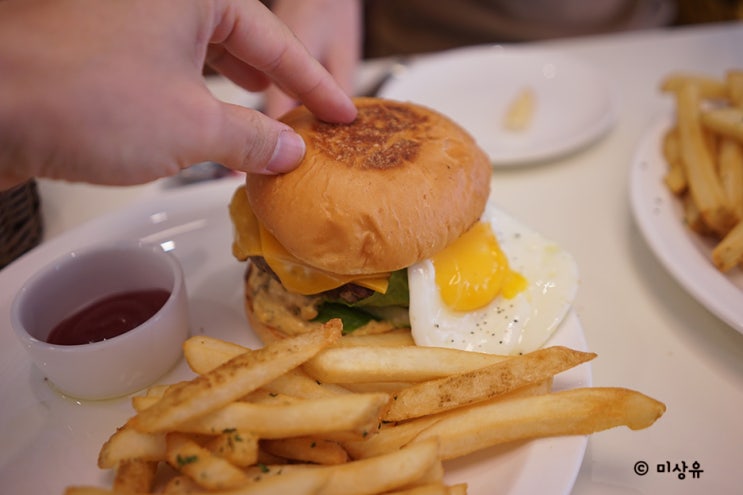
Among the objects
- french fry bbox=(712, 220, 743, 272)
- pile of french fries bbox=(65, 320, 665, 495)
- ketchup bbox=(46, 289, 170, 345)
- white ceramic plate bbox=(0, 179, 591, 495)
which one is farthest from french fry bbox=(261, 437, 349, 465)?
french fry bbox=(712, 220, 743, 272)

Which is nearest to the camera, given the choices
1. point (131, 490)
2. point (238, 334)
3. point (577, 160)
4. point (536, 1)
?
point (131, 490)

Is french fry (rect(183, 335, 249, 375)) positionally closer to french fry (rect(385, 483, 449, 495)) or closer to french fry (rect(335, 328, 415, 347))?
french fry (rect(335, 328, 415, 347))

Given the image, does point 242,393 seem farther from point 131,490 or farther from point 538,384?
point 538,384

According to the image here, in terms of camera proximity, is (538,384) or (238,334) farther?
(238,334)

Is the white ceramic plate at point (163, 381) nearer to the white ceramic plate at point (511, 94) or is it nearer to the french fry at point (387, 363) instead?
the french fry at point (387, 363)

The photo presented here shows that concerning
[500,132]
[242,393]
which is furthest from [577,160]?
[242,393]

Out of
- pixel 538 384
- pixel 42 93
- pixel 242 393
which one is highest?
pixel 42 93

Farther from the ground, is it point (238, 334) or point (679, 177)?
point (679, 177)
